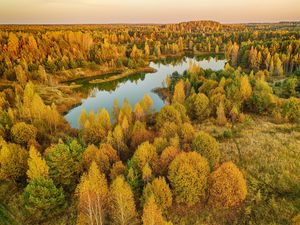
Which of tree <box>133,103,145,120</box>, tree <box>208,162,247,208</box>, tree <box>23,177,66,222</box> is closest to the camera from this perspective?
tree <box>208,162,247,208</box>

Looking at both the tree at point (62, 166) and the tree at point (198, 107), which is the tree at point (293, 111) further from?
the tree at point (62, 166)

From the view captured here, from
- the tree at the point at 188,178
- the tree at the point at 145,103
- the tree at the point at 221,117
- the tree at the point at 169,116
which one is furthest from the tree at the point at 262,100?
the tree at the point at 188,178

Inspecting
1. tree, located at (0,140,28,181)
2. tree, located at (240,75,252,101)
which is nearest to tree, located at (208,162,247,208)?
tree, located at (0,140,28,181)

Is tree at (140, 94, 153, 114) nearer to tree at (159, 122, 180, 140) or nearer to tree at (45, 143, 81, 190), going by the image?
tree at (159, 122, 180, 140)

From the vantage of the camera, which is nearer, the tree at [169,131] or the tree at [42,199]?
the tree at [42,199]

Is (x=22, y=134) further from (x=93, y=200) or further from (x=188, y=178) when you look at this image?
(x=188, y=178)

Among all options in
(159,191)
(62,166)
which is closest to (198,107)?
(159,191)
